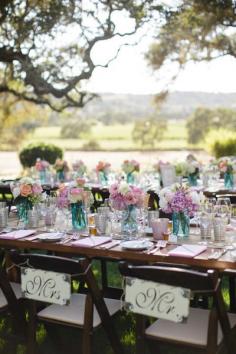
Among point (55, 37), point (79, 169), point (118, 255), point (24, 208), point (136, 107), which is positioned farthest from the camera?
point (136, 107)

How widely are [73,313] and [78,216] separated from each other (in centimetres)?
107

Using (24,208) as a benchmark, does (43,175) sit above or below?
above

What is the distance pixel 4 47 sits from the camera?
1073cm

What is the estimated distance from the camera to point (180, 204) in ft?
12.0

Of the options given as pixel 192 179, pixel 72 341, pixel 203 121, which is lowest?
pixel 72 341

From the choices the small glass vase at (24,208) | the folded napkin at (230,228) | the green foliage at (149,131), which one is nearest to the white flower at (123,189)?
the folded napkin at (230,228)

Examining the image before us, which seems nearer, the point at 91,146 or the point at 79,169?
the point at 79,169

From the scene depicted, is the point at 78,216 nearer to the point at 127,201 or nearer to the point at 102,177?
the point at 127,201

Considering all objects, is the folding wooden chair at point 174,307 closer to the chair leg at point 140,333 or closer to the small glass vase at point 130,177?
the chair leg at point 140,333

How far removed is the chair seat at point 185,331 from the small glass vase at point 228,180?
12.0ft

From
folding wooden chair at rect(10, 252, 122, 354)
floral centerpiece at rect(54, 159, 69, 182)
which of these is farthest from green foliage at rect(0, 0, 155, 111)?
folding wooden chair at rect(10, 252, 122, 354)

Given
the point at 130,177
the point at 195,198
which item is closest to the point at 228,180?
the point at 130,177

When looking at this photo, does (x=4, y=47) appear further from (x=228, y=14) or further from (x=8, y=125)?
(x=228, y=14)

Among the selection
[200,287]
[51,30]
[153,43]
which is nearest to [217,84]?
[153,43]
